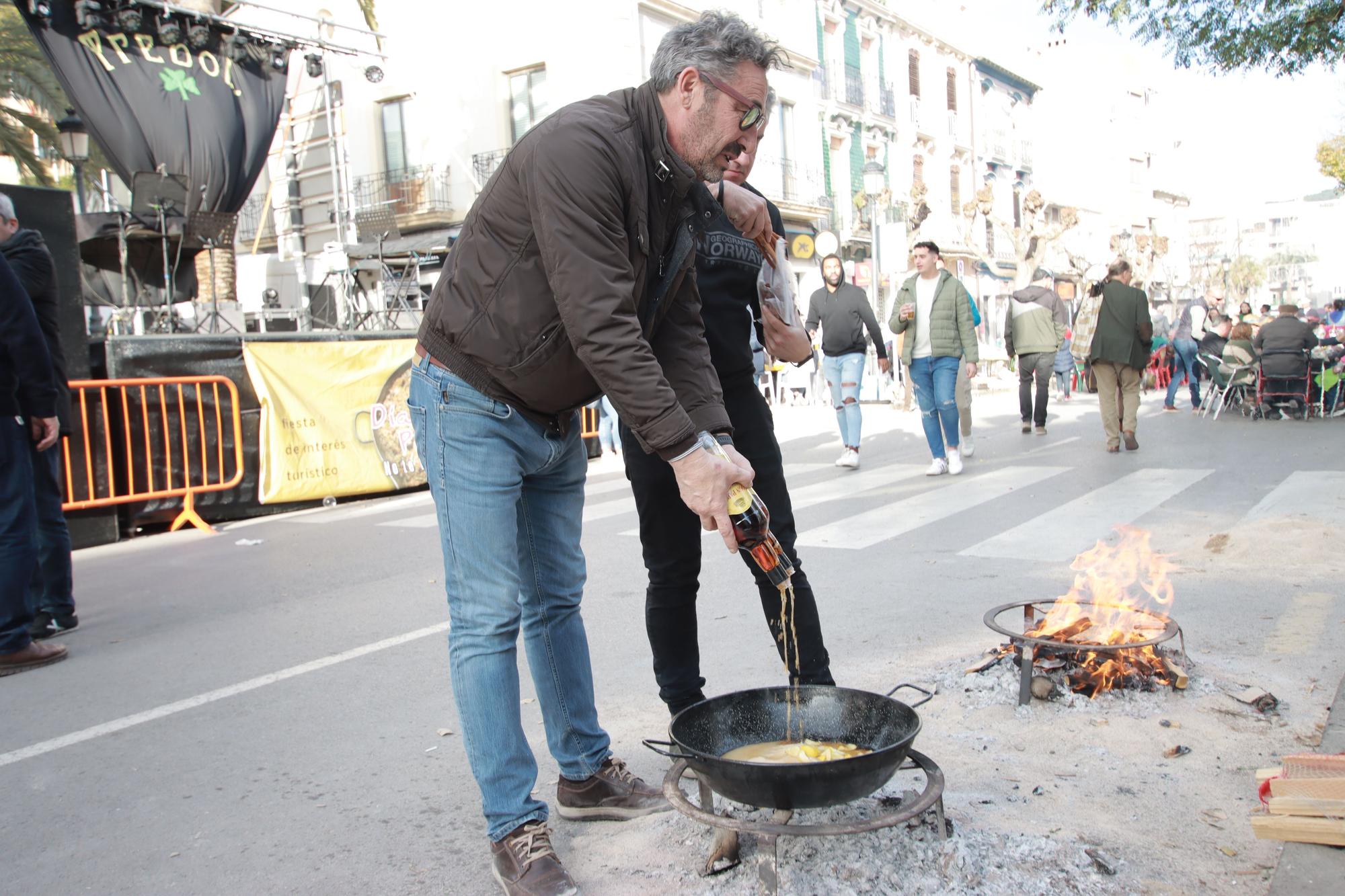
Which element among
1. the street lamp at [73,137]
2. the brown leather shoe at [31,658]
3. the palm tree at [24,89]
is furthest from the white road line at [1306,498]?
the palm tree at [24,89]

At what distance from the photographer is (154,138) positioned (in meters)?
14.4

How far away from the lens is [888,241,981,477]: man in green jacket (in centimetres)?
941

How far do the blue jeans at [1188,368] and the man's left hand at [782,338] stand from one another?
14.3 m

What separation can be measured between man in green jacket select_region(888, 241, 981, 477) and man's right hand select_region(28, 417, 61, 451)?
6.76 m

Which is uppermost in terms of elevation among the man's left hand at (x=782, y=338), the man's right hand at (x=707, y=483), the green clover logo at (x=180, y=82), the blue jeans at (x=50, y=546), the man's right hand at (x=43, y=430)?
the green clover logo at (x=180, y=82)

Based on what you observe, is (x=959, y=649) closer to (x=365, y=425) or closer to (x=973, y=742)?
(x=973, y=742)

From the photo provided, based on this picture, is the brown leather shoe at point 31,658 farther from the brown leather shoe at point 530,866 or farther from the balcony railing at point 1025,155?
the balcony railing at point 1025,155

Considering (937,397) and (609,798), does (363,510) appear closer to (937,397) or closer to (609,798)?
(937,397)

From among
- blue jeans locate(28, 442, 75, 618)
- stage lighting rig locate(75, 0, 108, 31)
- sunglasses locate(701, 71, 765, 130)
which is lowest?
blue jeans locate(28, 442, 75, 618)

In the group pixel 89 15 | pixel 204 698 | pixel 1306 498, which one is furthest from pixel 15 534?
pixel 89 15

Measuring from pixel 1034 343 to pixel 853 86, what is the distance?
24.6 metres

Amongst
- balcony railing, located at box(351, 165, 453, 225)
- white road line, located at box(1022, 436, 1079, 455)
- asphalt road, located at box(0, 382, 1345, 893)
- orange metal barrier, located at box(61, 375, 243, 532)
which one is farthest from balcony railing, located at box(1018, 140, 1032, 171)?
orange metal barrier, located at box(61, 375, 243, 532)

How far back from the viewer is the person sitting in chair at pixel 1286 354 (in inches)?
537

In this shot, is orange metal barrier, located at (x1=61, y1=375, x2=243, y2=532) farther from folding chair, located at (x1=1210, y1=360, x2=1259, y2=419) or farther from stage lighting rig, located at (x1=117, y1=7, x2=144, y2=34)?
folding chair, located at (x1=1210, y1=360, x2=1259, y2=419)
